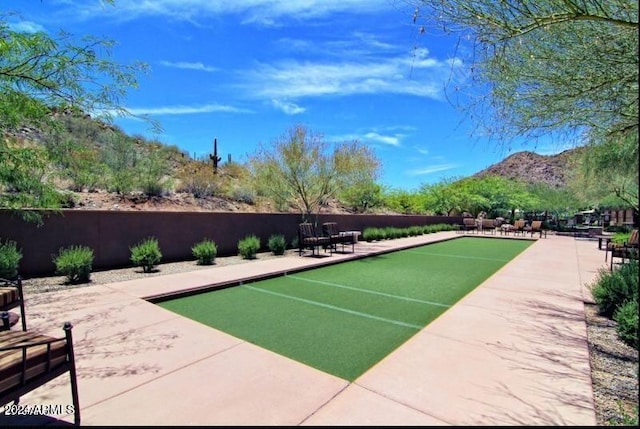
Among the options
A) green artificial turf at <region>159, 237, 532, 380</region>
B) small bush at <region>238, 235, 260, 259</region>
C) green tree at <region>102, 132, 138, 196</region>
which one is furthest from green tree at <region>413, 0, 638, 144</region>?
green tree at <region>102, 132, 138, 196</region>

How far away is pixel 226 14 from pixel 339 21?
4453mm

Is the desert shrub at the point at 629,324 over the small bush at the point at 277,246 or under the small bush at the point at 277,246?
under

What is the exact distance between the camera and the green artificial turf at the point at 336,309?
167 inches

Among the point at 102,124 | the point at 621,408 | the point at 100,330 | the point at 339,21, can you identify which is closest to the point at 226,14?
the point at 339,21

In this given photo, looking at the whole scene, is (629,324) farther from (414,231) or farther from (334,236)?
(414,231)

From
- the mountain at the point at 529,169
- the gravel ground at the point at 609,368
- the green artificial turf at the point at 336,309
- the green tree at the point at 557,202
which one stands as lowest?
the gravel ground at the point at 609,368

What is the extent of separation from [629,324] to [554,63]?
3.50 m

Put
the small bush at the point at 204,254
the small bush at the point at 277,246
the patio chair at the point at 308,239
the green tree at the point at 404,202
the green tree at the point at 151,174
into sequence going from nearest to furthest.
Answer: the small bush at the point at 204,254, the patio chair at the point at 308,239, the small bush at the point at 277,246, the green tree at the point at 151,174, the green tree at the point at 404,202

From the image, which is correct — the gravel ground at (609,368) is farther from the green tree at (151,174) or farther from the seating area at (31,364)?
the green tree at (151,174)

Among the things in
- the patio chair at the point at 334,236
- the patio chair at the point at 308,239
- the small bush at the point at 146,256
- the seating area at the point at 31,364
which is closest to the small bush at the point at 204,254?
the small bush at the point at 146,256

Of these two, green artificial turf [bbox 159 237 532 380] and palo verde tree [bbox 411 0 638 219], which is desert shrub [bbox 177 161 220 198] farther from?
palo verde tree [bbox 411 0 638 219]

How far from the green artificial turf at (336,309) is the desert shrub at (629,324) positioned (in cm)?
232

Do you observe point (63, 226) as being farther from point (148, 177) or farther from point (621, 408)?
point (621, 408)

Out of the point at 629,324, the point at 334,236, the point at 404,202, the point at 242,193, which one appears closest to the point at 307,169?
the point at 334,236
